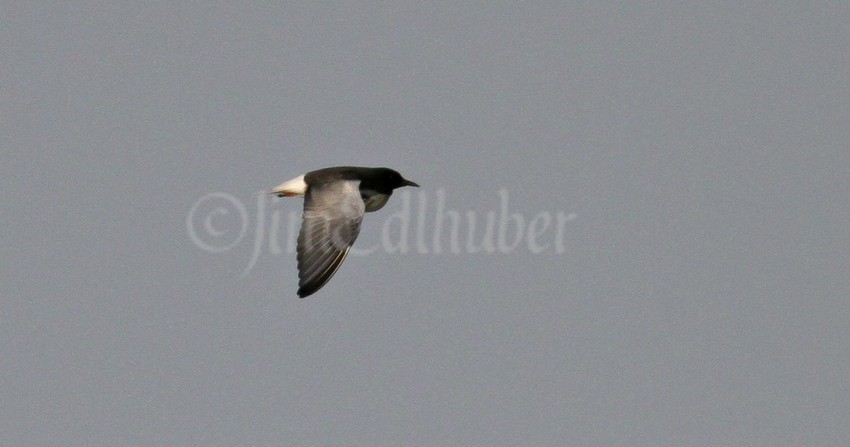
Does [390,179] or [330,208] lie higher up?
[390,179]

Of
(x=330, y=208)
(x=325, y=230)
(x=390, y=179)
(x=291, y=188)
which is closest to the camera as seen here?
(x=325, y=230)

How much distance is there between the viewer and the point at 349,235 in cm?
2289

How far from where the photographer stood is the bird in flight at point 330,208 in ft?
72.5

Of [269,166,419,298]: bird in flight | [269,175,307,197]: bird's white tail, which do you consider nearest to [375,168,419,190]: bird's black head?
[269,166,419,298]: bird in flight

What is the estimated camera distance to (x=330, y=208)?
23.4 m

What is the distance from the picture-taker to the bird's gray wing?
2198cm

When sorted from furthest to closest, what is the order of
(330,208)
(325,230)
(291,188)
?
(291,188)
(330,208)
(325,230)

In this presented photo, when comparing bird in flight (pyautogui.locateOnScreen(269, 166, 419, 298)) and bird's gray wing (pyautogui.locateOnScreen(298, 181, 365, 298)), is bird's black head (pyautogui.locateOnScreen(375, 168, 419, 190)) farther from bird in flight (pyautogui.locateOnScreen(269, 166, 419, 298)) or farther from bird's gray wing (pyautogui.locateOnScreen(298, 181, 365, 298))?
bird's gray wing (pyautogui.locateOnScreen(298, 181, 365, 298))

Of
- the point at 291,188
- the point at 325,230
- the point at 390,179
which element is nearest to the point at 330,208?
the point at 325,230

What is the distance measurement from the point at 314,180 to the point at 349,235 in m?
2.03

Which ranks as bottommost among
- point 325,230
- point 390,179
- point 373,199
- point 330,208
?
point 325,230

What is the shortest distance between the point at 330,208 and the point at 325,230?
66cm

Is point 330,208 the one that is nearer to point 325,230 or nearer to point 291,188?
point 325,230

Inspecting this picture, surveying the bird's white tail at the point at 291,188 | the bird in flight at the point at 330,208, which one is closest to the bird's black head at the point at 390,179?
the bird in flight at the point at 330,208
